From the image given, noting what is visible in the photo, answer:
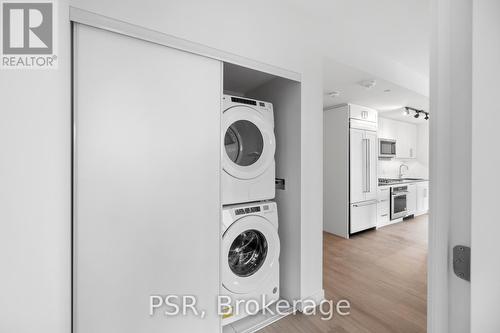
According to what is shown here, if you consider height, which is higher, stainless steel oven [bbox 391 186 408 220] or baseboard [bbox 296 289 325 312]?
stainless steel oven [bbox 391 186 408 220]

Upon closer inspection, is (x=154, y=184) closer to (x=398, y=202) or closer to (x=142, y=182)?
(x=142, y=182)

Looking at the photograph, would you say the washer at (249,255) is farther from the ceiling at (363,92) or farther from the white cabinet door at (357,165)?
the white cabinet door at (357,165)

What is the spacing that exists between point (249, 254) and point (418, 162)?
6311 mm

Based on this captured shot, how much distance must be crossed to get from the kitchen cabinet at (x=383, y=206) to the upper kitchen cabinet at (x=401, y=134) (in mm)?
1403

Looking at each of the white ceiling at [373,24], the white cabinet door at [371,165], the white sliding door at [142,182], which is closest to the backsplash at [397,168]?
the white cabinet door at [371,165]

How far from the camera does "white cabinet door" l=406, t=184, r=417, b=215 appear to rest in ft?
16.6

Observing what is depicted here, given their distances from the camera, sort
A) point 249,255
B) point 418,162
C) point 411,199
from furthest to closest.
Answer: point 418,162 < point 411,199 < point 249,255

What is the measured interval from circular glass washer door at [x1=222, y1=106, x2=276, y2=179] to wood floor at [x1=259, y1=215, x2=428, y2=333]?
126 centimetres

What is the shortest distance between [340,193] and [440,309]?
3.63m

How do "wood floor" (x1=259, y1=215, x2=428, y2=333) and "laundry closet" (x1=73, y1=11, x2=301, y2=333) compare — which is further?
"wood floor" (x1=259, y1=215, x2=428, y2=333)
